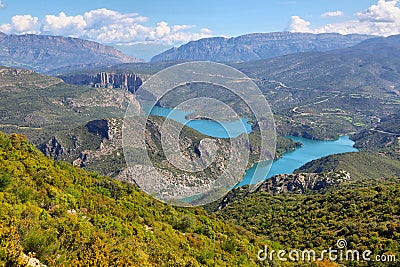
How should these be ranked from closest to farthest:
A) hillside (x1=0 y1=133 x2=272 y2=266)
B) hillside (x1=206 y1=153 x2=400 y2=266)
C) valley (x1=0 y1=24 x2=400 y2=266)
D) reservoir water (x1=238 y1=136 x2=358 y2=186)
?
Result: 1. hillside (x1=0 y1=133 x2=272 y2=266)
2. valley (x1=0 y1=24 x2=400 y2=266)
3. hillside (x1=206 y1=153 x2=400 y2=266)
4. reservoir water (x1=238 y1=136 x2=358 y2=186)

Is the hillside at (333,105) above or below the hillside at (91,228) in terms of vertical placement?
below

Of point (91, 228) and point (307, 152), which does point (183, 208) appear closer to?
point (91, 228)

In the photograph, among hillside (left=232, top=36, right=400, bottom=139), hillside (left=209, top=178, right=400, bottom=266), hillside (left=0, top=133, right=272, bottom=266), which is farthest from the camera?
hillside (left=232, top=36, right=400, bottom=139)

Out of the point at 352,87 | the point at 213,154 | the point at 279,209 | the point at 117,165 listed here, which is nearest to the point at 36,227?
the point at 213,154

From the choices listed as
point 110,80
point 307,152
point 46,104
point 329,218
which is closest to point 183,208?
point 329,218

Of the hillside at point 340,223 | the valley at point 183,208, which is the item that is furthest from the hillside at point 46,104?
the hillside at point 340,223

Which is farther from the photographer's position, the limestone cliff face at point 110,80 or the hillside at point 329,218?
the limestone cliff face at point 110,80

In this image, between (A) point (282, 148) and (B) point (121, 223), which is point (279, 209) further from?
(A) point (282, 148)

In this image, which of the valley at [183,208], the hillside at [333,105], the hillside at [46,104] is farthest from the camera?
the hillside at [333,105]

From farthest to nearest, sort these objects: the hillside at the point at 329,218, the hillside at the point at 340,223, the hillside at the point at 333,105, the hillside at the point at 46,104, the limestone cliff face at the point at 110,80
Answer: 1. the limestone cliff face at the point at 110,80
2. the hillside at the point at 333,105
3. the hillside at the point at 46,104
4. the hillside at the point at 329,218
5. the hillside at the point at 340,223

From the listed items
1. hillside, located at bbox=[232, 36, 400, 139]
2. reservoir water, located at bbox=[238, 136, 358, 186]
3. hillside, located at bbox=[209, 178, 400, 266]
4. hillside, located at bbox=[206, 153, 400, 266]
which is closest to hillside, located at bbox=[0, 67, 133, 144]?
reservoir water, located at bbox=[238, 136, 358, 186]

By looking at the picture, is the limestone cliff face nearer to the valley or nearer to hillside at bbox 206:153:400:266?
the valley

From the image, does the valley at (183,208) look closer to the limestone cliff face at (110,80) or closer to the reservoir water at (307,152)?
the reservoir water at (307,152)
